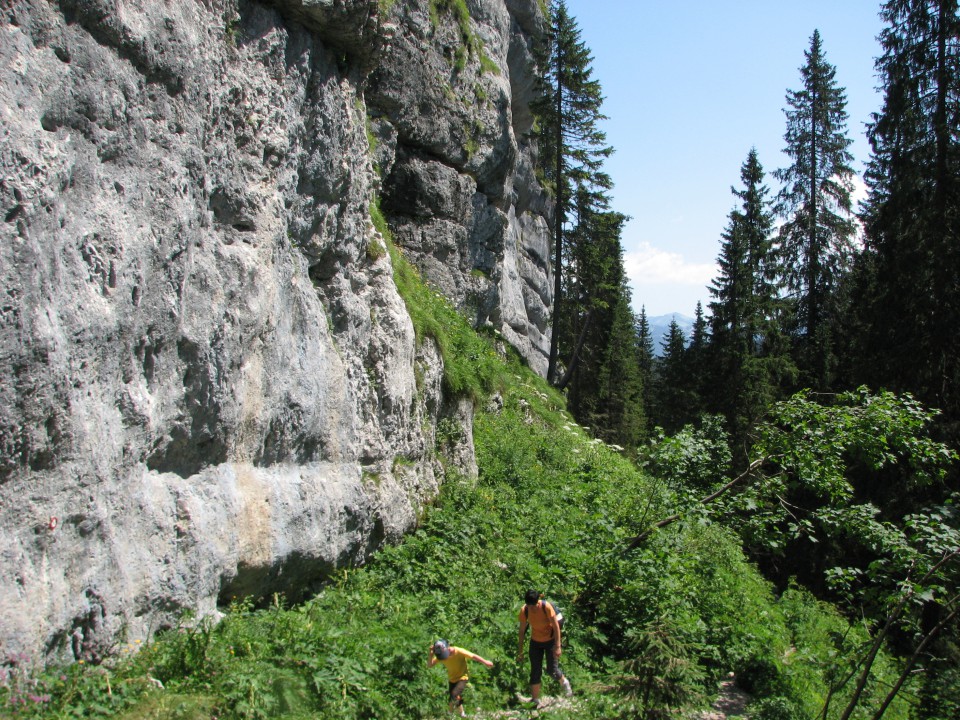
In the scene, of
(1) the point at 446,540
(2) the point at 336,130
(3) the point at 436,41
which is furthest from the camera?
(3) the point at 436,41

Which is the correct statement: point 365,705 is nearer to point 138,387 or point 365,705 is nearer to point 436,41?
point 138,387

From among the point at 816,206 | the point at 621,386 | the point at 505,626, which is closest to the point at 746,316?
the point at 816,206

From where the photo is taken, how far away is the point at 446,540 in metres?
10.5

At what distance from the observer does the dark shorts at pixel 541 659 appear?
759 cm

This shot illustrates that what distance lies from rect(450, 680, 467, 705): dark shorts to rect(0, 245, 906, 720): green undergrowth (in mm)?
116

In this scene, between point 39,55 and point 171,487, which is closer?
point 39,55

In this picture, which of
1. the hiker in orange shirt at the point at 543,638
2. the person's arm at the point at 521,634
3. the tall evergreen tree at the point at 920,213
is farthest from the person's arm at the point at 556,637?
the tall evergreen tree at the point at 920,213

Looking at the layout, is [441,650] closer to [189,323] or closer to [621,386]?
[189,323]

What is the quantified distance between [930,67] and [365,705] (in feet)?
61.8

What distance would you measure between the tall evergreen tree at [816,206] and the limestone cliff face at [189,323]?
2150 centimetres

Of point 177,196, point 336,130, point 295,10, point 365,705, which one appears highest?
point 295,10

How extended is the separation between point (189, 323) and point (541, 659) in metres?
5.13

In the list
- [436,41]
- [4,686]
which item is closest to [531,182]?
[436,41]

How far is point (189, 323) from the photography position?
254 inches
